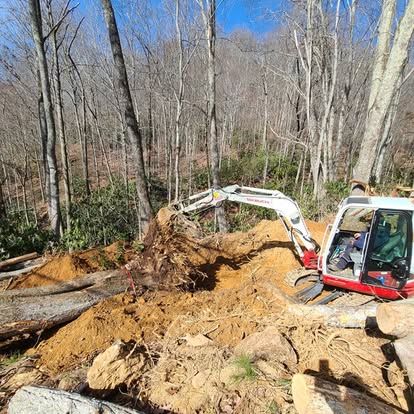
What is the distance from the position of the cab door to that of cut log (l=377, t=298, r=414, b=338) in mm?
1082

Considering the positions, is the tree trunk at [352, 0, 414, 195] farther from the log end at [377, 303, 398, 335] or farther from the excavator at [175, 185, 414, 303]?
the log end at [377, 303, 398, 335]

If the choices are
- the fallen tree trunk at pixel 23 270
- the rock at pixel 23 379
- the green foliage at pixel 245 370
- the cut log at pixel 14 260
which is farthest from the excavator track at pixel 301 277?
the cut log at pixel 14 260

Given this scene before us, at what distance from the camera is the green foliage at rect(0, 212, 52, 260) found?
659 centimetres

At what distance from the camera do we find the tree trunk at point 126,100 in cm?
596

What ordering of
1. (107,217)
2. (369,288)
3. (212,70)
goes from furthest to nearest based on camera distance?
(107,217) < (212,70) < (369,288)

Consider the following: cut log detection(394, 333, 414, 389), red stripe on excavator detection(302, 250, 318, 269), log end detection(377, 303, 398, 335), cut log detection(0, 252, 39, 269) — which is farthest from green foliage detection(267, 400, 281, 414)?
cut log detection(0, 252, 39, 269)

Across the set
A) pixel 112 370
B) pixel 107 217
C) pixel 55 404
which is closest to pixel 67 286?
pixel 112 370

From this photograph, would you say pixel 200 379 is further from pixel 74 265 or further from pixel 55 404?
pixel 74 265

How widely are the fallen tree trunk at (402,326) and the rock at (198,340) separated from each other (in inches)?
73.9

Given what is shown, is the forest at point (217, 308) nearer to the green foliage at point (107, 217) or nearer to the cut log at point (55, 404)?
the cut log at point (55, 404)

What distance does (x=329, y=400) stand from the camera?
2.21 metres

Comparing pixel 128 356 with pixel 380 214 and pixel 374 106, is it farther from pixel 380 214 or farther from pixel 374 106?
pixel 374 106

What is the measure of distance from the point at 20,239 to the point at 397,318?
284 inches

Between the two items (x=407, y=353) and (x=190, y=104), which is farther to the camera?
(x=190, y=104)
